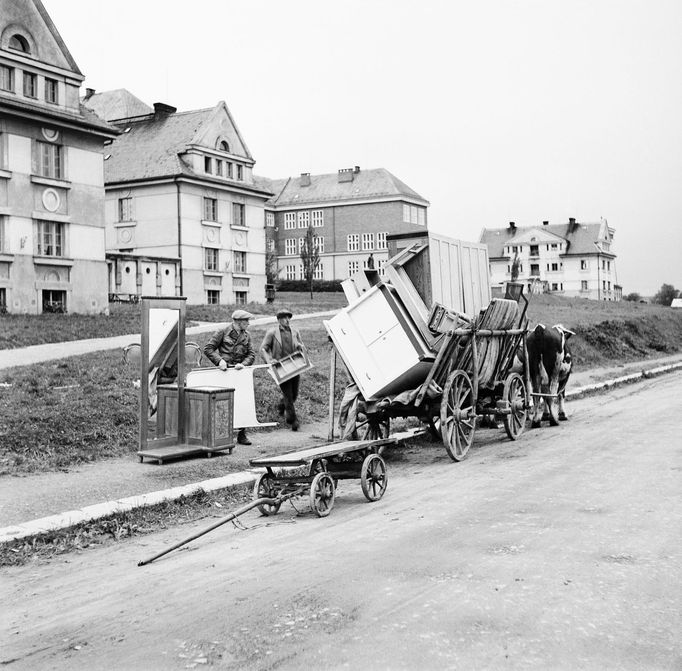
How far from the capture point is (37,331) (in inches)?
968

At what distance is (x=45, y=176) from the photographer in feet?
105

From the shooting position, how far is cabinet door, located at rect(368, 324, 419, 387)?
11398 millimetres

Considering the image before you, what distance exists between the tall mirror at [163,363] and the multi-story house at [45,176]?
69.4ft

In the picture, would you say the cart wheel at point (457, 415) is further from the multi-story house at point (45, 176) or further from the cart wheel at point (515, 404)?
the multi-story house at point (45, 176)

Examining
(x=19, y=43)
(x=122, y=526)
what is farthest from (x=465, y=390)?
(x=19, y=43)

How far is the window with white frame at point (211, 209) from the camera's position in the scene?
46844 millimetres

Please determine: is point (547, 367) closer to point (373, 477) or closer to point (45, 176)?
point (373, 477)

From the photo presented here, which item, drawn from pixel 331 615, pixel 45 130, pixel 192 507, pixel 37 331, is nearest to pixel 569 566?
pixel 331 615

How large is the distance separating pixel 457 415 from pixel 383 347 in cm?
138

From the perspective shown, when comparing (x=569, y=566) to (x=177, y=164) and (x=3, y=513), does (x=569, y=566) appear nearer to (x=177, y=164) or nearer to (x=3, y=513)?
(x=3, y=513)

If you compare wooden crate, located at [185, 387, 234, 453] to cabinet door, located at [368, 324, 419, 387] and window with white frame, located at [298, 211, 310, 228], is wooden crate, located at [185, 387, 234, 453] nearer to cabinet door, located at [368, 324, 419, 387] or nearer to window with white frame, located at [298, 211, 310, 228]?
cabinet door, located at [368, 324, 419, 387]

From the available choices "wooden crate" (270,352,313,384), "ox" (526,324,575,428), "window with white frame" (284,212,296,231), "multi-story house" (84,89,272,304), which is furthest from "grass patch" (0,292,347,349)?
"window with white frame" (284,212,296,231)

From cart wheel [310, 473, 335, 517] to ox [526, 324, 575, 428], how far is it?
7506 millimetres

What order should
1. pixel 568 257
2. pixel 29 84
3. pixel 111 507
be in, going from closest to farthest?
1. pixel 111 507
2. pixel 29 84
3. pixel 568 257
